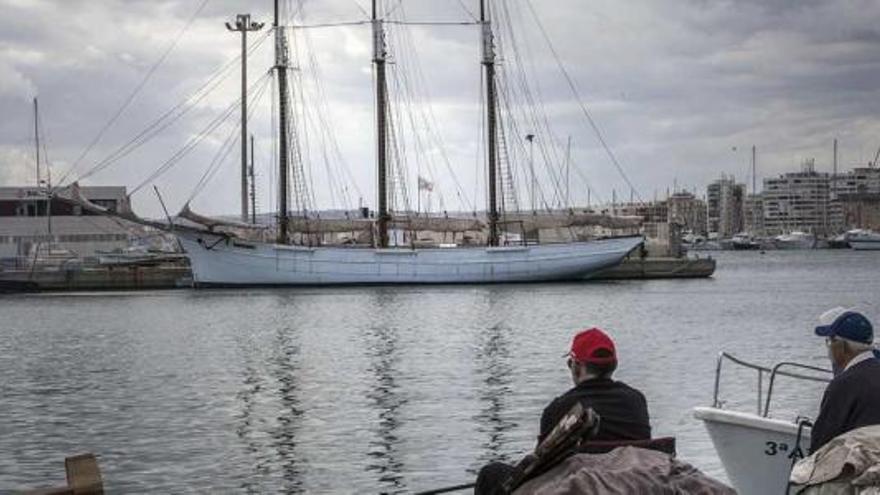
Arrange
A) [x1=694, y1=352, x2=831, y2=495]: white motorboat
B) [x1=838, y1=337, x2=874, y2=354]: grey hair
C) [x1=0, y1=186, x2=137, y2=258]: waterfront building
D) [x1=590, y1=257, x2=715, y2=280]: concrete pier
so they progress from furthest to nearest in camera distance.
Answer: [x1=0, y1=186, x2=137, y2=258]: waterfront building
[x1=590, y1=257, x2=715, y2=280]: concrete pier
[x1=694, y1=352, x2=831, y2=495]: white motorboat
[x1=838, y1=337, x2=874, y2=354]: grey hair

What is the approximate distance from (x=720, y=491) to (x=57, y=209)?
5745 inches

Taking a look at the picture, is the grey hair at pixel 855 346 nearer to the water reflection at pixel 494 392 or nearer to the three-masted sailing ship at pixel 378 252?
the water reflection at pixel 494 392

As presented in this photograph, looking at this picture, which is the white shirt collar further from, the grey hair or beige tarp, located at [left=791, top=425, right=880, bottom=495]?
beige tarp, located at [left=791, top=425, right=880, bottom=495]

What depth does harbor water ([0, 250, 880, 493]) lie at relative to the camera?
65.1ft

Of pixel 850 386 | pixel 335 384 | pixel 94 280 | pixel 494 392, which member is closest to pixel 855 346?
pixel 850 386

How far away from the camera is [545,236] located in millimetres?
116562

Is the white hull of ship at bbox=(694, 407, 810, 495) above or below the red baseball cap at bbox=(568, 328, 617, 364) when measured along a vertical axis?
below

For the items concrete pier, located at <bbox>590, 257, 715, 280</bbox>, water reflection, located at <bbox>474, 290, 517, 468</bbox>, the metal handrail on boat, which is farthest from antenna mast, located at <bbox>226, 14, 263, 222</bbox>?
the metal handrail on boat

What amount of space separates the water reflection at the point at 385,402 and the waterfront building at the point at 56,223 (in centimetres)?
9494

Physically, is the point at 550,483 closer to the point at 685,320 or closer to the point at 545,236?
the point at 685,320

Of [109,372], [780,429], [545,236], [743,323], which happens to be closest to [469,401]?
[109,372]

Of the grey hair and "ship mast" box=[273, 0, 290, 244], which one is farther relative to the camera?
"ship mast" box=[273, 0, 290, 244]

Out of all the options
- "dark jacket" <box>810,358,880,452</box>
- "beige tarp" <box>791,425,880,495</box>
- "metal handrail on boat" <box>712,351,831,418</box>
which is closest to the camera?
"beige tarp" <box>791,425,880,495</box>

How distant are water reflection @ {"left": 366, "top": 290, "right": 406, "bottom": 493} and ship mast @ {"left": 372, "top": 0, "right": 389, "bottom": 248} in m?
44.1
